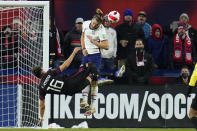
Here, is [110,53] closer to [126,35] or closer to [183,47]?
[126,35]

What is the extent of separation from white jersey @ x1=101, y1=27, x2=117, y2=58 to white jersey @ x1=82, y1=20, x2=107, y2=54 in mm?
2050

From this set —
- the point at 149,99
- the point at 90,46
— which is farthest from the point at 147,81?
the point at 90,46

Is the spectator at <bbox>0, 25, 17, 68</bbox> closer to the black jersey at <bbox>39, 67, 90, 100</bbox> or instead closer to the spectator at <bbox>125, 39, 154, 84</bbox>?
the black jersey at <bbox>39, 67, 90, 100</bbox>

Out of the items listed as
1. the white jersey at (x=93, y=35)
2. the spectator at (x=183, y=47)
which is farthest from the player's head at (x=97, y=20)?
the spectator at (x=183, y=47)

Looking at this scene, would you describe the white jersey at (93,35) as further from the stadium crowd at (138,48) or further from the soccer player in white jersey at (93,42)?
the stadium crowd at (138,48)

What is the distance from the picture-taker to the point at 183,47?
17.4 metres

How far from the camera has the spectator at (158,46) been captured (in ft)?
57.3

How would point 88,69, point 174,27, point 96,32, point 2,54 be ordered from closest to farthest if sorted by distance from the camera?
point 88,69 < point 96,32 < point 2,54 < point 174,27

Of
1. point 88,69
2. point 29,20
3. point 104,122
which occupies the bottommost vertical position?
point 104,122

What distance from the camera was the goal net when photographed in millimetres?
15469

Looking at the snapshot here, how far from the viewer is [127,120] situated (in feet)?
53.4

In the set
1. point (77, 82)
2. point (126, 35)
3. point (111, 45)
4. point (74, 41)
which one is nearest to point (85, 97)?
point (77, 82)

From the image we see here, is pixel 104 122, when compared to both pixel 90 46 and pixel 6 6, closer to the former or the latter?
pixel 90 46

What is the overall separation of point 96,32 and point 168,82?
9.54ft
